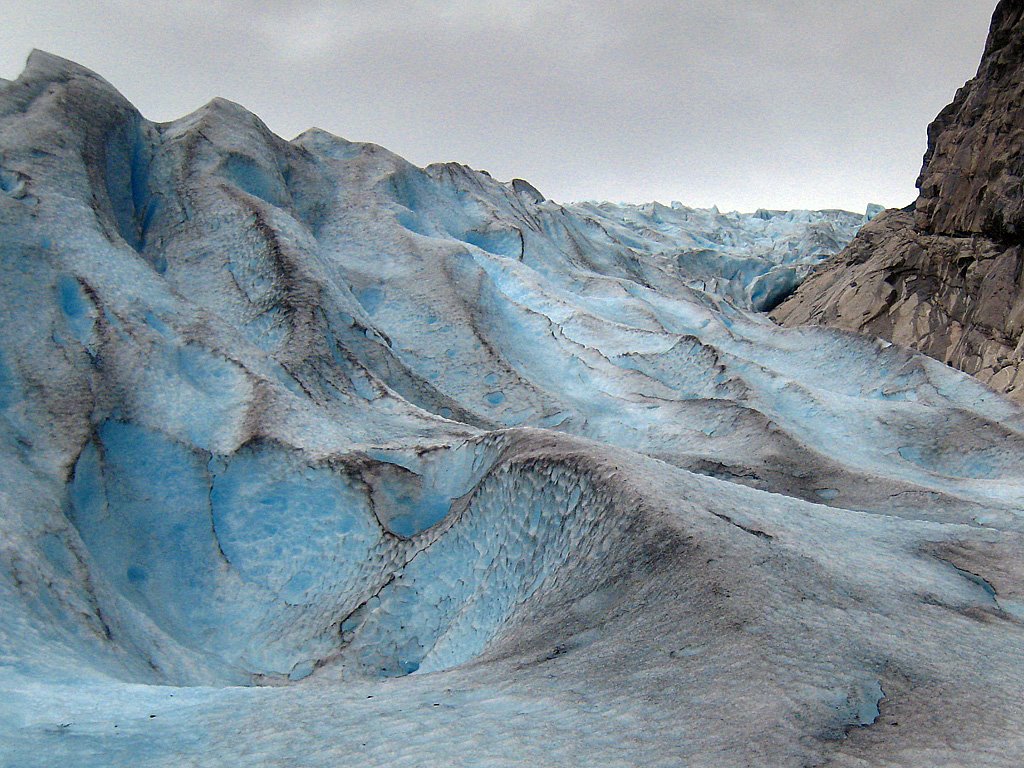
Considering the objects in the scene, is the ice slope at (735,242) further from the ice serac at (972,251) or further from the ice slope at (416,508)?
the ice slope at (416,508)

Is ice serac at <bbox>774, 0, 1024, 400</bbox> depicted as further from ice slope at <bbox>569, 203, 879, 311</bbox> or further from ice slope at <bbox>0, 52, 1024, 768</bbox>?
ice slope at <bbox>569, 203, 879, 311</bbox>

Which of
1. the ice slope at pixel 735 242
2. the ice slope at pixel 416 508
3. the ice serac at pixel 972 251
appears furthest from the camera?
the ice slope at pixel 735 242

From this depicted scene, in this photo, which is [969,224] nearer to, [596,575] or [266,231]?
[266,231]

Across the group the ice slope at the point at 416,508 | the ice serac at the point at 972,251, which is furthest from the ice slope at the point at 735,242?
the ice slope at the point at 416,508

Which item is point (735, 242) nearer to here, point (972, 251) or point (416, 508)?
point (972, 251)

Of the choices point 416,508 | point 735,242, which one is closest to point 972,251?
point 416,508

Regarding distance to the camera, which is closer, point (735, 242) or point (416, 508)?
point (416, 508)

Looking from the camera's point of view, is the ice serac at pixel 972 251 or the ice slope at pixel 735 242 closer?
the ice serac at pixel 972 251
